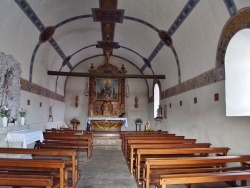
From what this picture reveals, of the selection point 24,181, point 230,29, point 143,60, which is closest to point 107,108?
point 143,60

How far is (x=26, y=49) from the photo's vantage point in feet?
29.5

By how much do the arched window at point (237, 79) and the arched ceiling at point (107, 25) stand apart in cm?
108

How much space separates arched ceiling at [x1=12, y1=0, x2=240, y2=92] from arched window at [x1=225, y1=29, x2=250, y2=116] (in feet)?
3.54

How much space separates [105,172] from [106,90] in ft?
37.0

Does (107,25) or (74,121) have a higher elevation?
(107,25)

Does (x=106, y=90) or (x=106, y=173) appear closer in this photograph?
(x=106, y=173)

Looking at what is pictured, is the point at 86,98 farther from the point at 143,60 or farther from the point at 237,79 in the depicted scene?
the point at 237,79

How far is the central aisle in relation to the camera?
206 inches

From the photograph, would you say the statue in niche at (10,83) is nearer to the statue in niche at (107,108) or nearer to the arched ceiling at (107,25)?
the arched ceiling at (107,25)

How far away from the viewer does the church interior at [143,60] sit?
6.30m

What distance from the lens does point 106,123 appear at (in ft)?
48.1

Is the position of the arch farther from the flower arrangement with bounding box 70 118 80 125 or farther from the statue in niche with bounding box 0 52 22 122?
the flower arrangement with bounding box 70 118 80 125

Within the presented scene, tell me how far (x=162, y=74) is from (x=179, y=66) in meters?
2.92

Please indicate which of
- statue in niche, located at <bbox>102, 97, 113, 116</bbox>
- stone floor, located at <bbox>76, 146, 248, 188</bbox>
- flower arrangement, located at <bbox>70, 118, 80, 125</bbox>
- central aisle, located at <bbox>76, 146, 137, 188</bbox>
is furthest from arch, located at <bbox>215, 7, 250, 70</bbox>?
flower arrangement, located at <bbox>70, 118, 80, 125</bbox>
